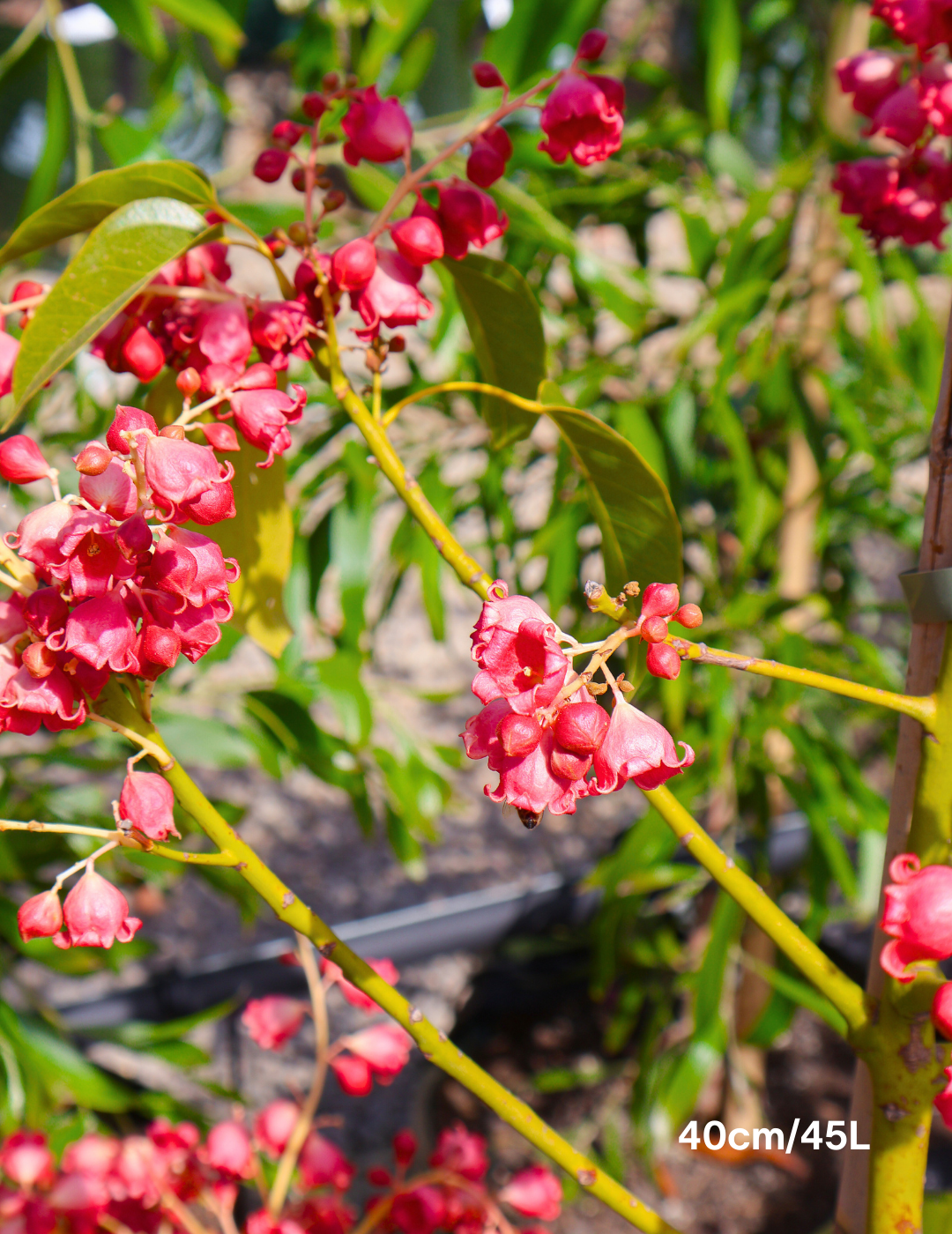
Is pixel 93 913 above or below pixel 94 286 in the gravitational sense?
below

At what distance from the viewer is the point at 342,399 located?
217 millimetres

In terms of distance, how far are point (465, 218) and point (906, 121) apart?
0.43 ft

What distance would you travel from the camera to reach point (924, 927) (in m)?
0.19

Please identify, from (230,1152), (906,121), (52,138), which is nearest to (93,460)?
(906,121)

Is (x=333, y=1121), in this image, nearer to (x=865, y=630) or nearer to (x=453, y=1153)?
(x=453, y=1153)

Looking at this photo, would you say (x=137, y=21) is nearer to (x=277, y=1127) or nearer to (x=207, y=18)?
(x=207, y=18)

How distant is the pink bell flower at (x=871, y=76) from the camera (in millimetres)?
286

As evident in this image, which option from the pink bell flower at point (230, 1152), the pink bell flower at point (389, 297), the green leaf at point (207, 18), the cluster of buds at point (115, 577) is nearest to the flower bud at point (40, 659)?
the cluster of buds at point (115, 577)

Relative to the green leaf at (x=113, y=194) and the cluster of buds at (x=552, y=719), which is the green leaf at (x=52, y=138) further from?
the cluster of buds at (x=552, y=719)

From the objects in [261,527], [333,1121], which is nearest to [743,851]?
[333,1121]

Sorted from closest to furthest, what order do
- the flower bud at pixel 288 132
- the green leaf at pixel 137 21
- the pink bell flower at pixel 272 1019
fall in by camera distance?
the flower bud at pixel 288 132 → the pink bell flower at pixel 272 1019 → the green leaf at pixel 137 21

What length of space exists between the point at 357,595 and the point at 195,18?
0.31 metres

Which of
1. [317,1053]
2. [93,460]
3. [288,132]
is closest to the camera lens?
[93,460]

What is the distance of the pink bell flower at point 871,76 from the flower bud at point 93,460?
24 centimetres
